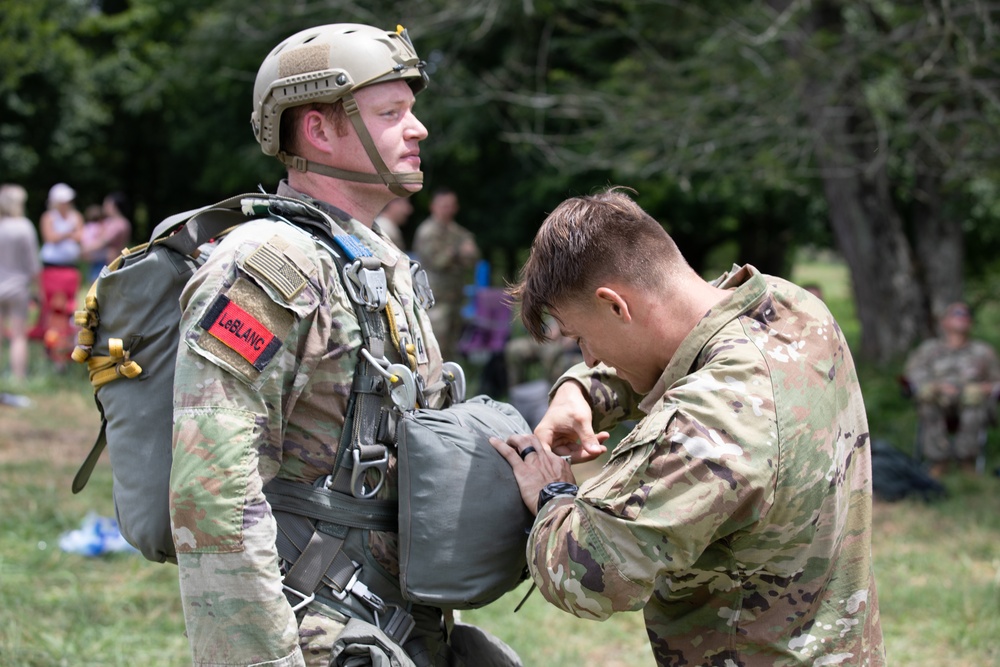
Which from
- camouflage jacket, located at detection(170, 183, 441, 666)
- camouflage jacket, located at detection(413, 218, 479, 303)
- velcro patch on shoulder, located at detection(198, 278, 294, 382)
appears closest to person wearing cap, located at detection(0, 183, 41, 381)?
camouflage jacket, located at detection(413, 218, 479, 303)

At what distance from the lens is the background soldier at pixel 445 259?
35.2ft

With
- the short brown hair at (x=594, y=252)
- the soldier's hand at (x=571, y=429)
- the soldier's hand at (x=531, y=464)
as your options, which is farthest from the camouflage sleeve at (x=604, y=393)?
the short brown hair at (x=594, y=252)

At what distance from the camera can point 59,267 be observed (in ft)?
36.9

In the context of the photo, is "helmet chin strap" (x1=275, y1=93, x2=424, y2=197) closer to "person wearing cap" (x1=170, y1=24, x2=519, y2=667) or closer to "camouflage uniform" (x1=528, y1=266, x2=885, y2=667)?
"person wearing cap" (x1=170, y1=24, x2=519, y2=667)

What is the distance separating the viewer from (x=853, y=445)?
208 cm

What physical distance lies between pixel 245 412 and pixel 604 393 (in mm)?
914

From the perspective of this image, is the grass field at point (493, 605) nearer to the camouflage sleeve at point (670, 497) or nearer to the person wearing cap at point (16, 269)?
the camouflage sleeve at point (670, 497)

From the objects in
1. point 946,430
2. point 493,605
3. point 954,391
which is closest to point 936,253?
point 954,391

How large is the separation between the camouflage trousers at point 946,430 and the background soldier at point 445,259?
4.63 metres

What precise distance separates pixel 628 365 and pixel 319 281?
0.66 m

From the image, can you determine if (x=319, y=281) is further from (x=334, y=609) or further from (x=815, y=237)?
(x=815, y=237)

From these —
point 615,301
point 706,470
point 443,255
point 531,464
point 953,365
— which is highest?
point 615,301

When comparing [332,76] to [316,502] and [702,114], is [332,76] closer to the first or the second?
[316,502]

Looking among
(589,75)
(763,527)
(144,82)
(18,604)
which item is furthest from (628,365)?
(144,82)
